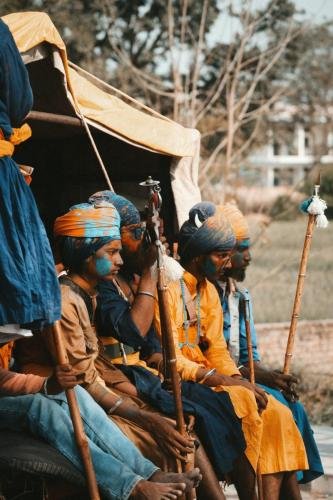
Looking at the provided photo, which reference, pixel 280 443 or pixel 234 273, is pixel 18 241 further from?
pixel 234 273

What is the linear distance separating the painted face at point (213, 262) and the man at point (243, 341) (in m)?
0.36

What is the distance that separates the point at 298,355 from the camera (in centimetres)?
1470

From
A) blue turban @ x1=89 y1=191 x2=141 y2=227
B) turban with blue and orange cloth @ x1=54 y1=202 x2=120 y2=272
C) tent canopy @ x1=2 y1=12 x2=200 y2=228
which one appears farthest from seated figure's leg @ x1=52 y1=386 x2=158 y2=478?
tent canopy @ x1=2 y1=12 x2=200 y2=228

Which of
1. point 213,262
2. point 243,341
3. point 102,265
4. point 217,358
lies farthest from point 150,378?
point 243,341

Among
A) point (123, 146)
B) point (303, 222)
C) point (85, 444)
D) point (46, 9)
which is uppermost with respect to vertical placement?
point (46, 9)

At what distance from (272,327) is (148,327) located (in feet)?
30.2

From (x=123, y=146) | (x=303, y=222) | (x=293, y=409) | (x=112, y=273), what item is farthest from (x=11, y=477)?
(x=303, y=222)

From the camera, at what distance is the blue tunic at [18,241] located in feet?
13.2

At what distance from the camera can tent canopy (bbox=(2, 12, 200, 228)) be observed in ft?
18.0

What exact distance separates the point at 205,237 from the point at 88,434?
5.65 ft

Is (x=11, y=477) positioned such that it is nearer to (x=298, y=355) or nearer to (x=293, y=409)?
(x=293, y=409)

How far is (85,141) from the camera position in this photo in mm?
7262

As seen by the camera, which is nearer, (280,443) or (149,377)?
(149,377)

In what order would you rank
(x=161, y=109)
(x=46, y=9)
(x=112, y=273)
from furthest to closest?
(x=46, y=9) → (x=161, y=109) → (x=112, y=273)
